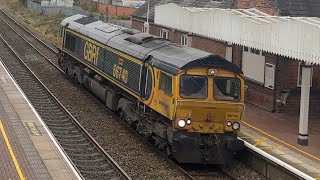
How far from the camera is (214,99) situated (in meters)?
14.1

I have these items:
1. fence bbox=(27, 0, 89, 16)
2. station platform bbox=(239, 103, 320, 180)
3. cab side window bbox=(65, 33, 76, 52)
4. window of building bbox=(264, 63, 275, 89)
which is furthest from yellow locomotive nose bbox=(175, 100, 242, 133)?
fence bbox=(27, 0, 89, 16)

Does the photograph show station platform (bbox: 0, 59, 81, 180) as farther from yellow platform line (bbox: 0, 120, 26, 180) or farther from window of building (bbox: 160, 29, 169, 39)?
window of building (bbox: 160, 29, 169, 39)

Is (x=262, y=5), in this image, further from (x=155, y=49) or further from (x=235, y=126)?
(x=235, y=126)

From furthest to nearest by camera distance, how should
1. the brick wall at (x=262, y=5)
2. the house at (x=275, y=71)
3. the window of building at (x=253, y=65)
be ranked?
1. the window of building at (x=253, y=65)
2. the brick wall at (x=262, y=5)
3. the house at (x=275, y=71)

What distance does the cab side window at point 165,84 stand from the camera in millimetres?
14219

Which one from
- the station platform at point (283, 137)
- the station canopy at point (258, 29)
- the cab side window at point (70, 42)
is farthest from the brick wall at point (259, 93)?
the cab side window at point (70, 42)

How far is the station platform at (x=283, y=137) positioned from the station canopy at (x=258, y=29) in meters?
2.72

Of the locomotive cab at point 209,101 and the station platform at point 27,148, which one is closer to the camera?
the station platform at point 27,148

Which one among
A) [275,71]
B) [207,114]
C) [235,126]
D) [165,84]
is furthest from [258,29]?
[207,114]

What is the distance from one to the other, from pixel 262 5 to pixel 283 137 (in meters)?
6.74

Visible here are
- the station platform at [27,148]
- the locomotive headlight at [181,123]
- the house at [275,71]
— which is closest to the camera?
the station platform at [27,148]

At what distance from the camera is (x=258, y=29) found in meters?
16.8

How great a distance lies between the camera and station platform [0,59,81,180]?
41.8 feet

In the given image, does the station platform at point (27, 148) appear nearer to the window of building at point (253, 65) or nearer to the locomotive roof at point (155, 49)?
the locomotive roof at point (155, 49)
